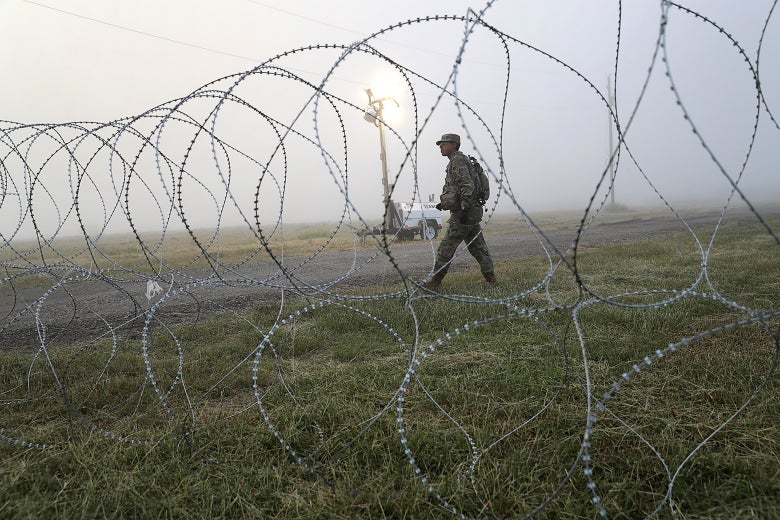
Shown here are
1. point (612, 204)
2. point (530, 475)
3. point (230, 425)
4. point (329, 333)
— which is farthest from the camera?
point (612, 204)

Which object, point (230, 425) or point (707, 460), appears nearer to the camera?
point (707, 460)

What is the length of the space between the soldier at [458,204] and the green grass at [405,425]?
6.32 feet

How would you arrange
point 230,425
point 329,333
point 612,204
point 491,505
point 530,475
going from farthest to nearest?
point 612,204
point 329,333
point 230,425
point 530,475
point 491,505

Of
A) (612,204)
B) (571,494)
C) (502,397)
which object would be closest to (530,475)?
(571,494)

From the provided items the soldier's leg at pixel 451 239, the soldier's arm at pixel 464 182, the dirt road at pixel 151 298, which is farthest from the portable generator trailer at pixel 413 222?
the soldier's arm at pixel 464 182

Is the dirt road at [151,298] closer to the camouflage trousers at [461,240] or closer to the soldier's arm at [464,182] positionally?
the camouflage trousers at [461,240]

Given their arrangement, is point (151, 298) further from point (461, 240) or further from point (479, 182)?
point (479, 182)

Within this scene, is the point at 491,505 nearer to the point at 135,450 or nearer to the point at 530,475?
the point at 530,475

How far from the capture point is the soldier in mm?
5949

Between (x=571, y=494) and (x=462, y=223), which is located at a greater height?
(x=462, y=223)

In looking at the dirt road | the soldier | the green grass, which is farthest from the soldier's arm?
the green grass

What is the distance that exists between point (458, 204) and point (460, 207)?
0.16 feet

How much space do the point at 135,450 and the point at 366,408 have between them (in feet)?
4.12

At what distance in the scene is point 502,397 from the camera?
113 inches
